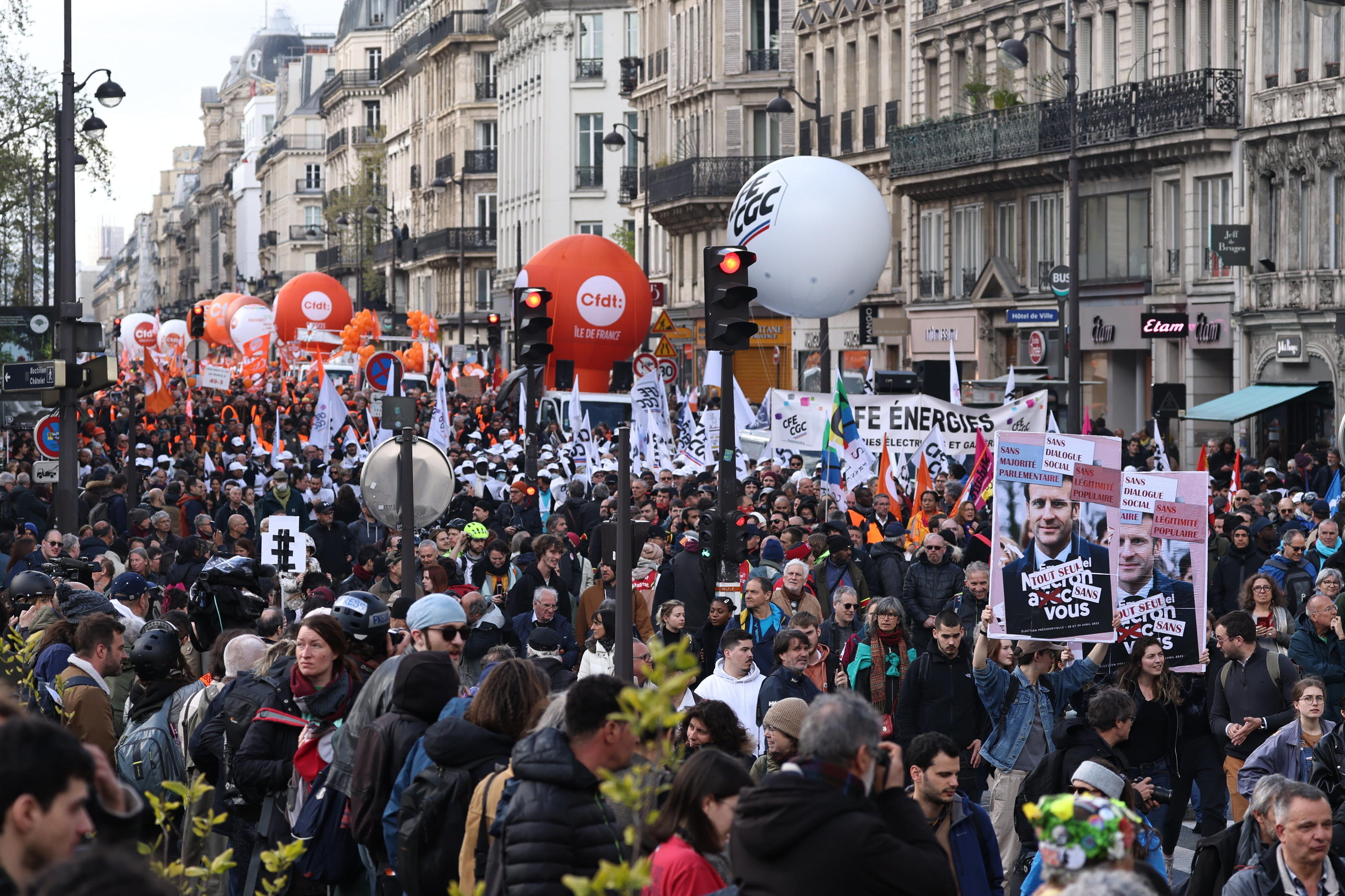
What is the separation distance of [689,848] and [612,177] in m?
75.3

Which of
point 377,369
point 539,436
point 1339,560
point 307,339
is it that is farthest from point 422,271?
point 1339,560

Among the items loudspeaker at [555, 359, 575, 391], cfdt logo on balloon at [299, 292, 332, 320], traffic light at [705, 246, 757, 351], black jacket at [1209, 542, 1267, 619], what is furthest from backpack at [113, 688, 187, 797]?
cfdt logo on balloon at [299, 292, 332, 320]

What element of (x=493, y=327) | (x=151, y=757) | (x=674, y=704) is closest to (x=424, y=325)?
(x=493, y=327)

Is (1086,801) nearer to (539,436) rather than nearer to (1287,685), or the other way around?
(1287,685)

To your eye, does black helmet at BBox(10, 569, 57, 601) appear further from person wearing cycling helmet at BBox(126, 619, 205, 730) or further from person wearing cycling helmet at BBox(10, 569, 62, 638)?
person wearing cycling helmet at BBox(126, 619, 205, 730)

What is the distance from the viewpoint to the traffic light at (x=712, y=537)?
14.1 metres

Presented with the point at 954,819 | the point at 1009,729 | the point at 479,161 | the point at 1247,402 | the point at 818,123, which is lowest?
the point at 1009,729

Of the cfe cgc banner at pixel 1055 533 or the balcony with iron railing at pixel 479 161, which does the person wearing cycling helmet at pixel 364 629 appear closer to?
the cfe cgc banner at pixel 1055 533

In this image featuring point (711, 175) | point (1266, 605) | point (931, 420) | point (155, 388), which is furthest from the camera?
point (711, 175)

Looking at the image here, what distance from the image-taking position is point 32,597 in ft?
35.4

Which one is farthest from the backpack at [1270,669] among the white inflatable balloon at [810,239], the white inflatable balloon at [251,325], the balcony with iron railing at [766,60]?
the white inflatable balloon at [251,325]

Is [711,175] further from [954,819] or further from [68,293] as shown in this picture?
[954,819]

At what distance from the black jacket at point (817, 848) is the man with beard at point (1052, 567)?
5718 millimetres

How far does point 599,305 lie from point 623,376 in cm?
115
